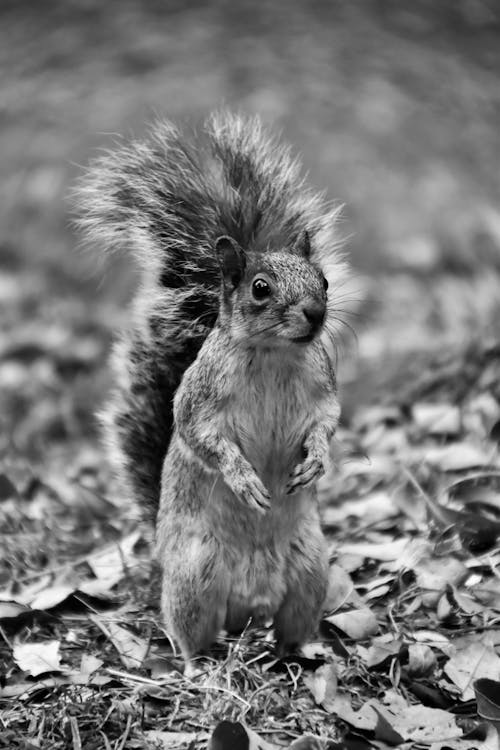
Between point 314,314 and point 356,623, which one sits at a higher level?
point 314,314

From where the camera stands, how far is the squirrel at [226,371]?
272cm

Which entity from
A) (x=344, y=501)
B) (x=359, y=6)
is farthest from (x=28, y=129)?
(x=344, y=501)

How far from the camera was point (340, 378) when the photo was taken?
561 cm

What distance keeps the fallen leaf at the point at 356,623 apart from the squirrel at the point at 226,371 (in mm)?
157

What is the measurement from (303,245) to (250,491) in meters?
0.69

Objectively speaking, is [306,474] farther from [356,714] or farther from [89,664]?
[89,664]

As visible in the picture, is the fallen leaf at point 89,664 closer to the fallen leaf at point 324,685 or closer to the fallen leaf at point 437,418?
the fallen leaf at point 324,685

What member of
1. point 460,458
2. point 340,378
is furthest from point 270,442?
point 340,378

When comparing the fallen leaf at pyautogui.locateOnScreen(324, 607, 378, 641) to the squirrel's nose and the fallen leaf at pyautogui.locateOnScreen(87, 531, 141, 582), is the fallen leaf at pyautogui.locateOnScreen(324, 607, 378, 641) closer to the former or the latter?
the fallen leaf at pyautogui.locateOnScreen(87, 531, 141, 582)

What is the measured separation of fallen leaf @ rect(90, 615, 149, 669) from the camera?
289cm

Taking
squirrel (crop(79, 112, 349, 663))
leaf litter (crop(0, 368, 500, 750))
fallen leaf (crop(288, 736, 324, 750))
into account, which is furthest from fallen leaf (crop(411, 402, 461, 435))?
fallen leaf (crop(288, 736, 324, 750))

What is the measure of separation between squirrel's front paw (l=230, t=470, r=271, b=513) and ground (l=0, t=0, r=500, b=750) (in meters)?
0.42

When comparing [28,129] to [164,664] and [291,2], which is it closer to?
[291,2]

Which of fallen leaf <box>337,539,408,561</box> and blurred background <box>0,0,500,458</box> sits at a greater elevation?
blurred background <box>0,0,500,458</box>
